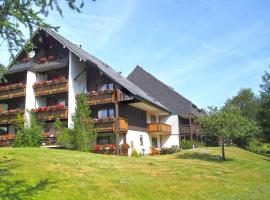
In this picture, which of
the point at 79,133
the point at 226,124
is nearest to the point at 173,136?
the point at 226,124

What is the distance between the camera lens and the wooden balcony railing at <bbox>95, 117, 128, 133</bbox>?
32469 mm

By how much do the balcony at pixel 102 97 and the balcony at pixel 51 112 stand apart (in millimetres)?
2551

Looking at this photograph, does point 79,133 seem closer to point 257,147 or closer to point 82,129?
point 82,129

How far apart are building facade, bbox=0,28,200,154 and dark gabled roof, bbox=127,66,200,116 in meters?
5.90

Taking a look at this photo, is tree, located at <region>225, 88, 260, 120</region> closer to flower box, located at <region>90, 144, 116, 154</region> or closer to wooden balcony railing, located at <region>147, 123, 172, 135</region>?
wooden balcony railing, located at <region>147, 123, 172, 135</region>

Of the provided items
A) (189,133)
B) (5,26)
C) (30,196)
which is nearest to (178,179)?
(30,196)

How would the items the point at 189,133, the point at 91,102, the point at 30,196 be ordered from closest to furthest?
the point at 30,196 → the point at 91,102 → the point at 189,133

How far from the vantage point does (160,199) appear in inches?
542

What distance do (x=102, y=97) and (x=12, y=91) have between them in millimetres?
10254

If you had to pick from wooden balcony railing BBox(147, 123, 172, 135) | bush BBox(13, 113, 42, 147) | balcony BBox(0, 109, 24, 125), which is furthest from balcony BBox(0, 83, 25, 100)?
wooden balcony railing BBox(147, 123, 172, 135)

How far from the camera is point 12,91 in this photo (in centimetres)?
3788

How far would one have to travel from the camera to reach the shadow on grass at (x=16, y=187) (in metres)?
12.1

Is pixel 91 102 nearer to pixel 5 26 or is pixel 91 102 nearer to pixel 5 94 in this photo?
pixel 5 94

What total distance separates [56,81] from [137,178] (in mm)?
21271
